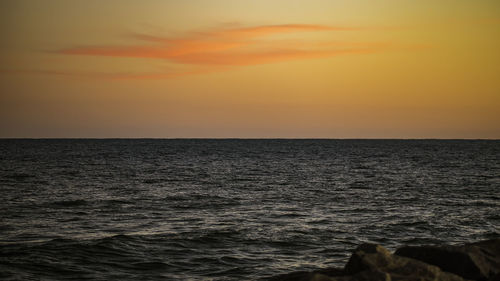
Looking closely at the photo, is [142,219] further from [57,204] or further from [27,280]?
[27,280]

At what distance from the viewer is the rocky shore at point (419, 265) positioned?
884 cm

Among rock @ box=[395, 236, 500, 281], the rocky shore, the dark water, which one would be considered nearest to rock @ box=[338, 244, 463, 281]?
the rocky shore

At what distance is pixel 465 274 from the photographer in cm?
1024

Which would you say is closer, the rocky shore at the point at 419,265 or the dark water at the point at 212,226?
the rocky shore at the point at 419,265

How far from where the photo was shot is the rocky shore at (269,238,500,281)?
8.84 meters

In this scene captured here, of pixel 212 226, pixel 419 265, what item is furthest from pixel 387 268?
pixel 212 226

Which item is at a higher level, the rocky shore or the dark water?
the rocky shore

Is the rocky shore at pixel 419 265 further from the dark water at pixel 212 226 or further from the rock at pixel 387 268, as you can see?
the dark water at pixel 212 226

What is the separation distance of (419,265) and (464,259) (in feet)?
5.51

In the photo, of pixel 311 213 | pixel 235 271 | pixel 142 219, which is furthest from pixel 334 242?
pixel 142 219

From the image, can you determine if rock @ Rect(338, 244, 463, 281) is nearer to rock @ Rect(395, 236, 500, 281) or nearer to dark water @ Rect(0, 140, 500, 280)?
rock @ Rect(395, 236, 500, 281)

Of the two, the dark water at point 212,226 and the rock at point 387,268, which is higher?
the rock at point 387,268

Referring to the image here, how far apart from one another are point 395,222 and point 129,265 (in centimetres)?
1308

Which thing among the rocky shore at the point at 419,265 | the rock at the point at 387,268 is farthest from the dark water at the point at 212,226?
the rock at the point at 387,268
